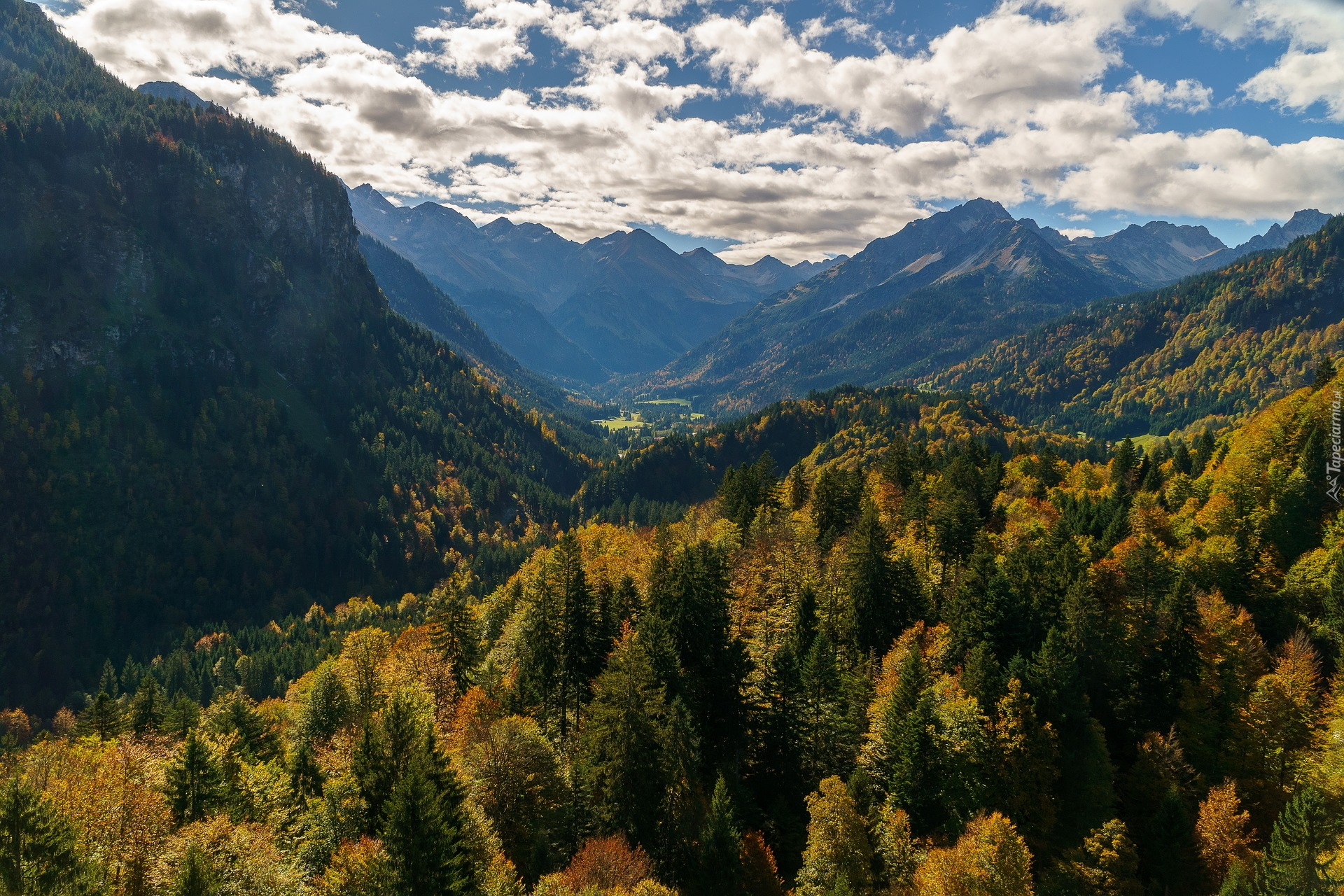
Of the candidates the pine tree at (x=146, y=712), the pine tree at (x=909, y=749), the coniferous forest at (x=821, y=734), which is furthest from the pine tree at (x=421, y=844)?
the pine tree at (x=146, y=712)

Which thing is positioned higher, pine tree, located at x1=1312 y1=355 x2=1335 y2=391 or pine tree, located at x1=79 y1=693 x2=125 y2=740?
pine tree, located at x1=1312 y1=355 x2=1335 y2=391

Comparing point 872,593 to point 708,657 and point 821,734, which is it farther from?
point 708,657

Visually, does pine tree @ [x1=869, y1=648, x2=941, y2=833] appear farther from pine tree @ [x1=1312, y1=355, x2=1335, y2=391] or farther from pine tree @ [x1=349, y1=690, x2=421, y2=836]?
pine tree @ [x1=1312, y1=355, x2=1335, y2=391]

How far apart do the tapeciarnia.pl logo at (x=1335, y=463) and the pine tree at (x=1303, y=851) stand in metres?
40.8

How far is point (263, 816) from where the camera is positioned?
1928 inches

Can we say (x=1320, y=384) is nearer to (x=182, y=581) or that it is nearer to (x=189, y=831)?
(x=189, y=831)

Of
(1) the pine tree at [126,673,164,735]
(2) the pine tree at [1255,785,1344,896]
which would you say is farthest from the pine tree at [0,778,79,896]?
(2) the pine tree at [1255,785,1344,896]

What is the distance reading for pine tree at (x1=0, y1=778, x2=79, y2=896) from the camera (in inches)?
1277

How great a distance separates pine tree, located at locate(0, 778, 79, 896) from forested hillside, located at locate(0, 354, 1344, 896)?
18 centimetres

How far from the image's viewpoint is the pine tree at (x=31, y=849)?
32.4 m

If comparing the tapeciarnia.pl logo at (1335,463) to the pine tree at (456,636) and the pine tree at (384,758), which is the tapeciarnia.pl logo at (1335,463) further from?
the pine tree at (456,636)

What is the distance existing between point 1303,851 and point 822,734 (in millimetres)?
28561

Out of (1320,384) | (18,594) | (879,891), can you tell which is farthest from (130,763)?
(18,594)

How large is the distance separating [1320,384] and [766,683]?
8854cm
